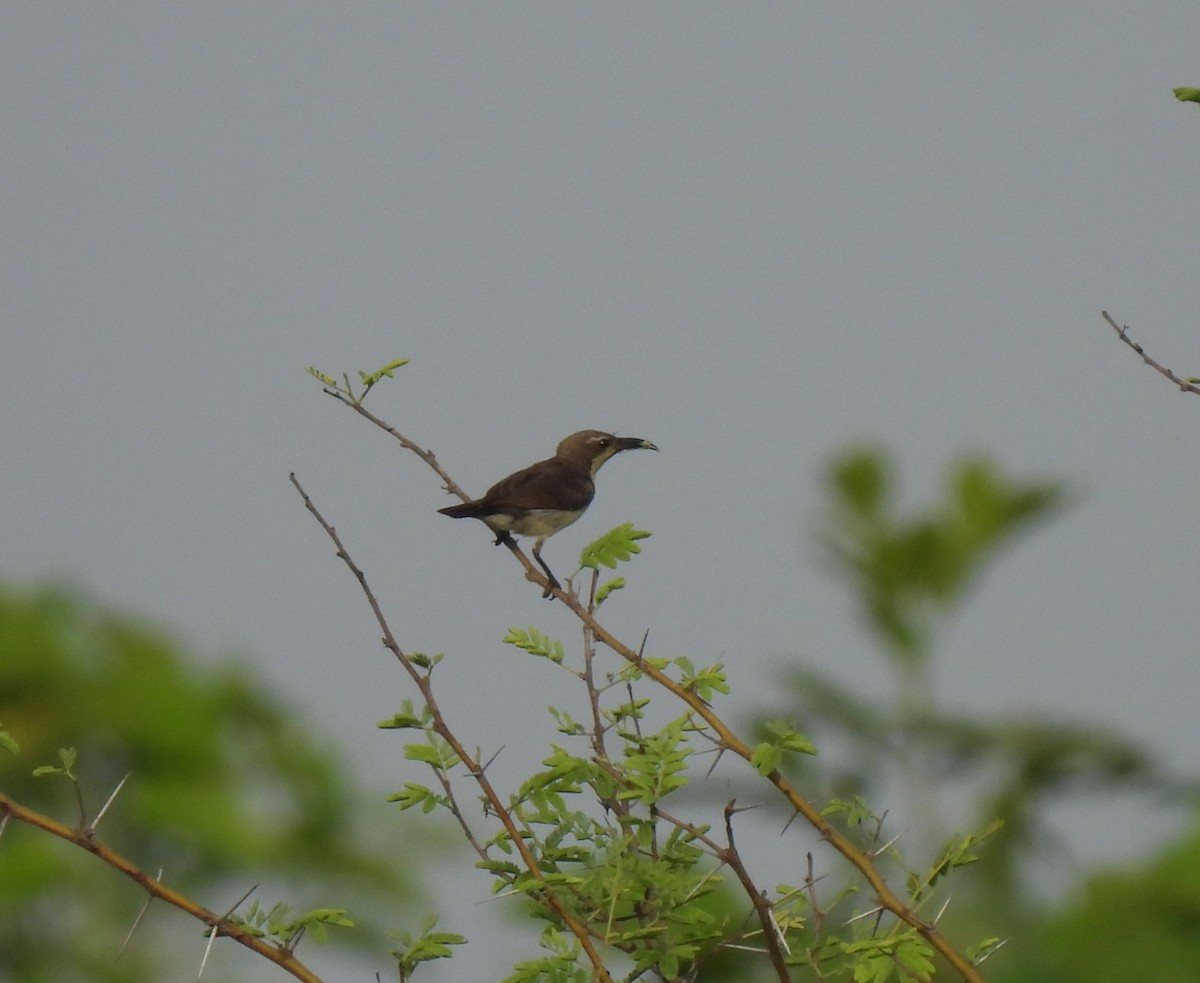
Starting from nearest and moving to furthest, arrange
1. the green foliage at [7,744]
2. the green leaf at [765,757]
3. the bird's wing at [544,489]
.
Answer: the green foliage at [7,744] → the green leaf at [765,757] → the bird's wing at [544,489]

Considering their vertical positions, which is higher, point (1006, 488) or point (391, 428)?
point (1006, 488)

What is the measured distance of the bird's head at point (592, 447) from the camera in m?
8.55

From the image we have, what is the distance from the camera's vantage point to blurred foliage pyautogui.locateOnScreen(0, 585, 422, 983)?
15867 mm

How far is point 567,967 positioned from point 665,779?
0.40 metres

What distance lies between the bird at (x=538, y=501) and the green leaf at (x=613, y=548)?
320 centimetres

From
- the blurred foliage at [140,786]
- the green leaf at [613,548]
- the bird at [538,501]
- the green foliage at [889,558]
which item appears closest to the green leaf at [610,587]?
the green leaf at [613,548]

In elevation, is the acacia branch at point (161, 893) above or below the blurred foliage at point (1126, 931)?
below

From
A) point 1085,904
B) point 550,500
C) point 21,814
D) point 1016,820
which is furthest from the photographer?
point 1085,904

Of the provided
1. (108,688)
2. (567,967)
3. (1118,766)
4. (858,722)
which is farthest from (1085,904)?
(567,967)

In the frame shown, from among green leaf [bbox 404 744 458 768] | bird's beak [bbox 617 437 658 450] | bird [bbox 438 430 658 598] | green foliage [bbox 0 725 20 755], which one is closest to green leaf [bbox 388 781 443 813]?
green leaf [bbox 404 744 458 768]

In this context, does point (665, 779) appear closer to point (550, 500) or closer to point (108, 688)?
point (550, 500)

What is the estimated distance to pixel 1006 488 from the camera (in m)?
12.9

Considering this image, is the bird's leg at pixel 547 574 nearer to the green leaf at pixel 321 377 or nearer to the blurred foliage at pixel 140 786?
the green leaf at pixel 321 377

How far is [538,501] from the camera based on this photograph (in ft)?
24.2
